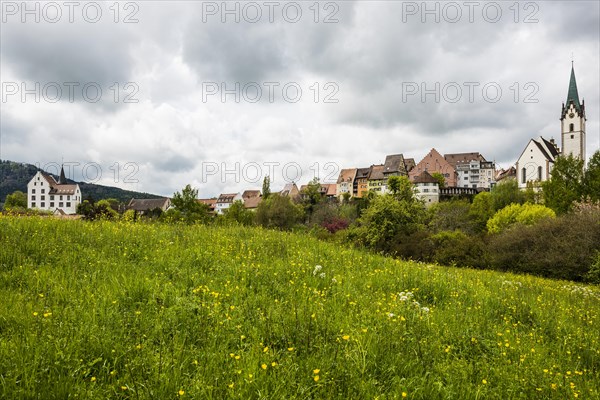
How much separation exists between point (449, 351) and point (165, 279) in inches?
188

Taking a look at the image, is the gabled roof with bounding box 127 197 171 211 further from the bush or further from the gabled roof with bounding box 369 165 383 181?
the bush

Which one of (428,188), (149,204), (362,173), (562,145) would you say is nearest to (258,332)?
(428,188)

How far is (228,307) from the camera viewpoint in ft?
17.2

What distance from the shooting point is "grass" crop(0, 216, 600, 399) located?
11.1 ft

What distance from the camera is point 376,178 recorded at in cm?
10769

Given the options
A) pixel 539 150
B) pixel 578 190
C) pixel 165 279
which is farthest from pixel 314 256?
pixel 539 150

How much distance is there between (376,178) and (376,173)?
86.3 inches

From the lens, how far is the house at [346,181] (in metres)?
119

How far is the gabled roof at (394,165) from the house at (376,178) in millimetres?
2231

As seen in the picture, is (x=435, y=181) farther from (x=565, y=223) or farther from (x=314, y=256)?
(x=314, y=256)

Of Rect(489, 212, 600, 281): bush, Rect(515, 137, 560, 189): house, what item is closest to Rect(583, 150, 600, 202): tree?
Rect(489, 212, 600, 281): bush

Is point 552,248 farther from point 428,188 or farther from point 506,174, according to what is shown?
point 506,174

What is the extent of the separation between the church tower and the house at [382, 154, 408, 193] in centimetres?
4377

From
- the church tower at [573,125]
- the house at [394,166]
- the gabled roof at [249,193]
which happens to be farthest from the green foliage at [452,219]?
the gabled roof at [249,193]
